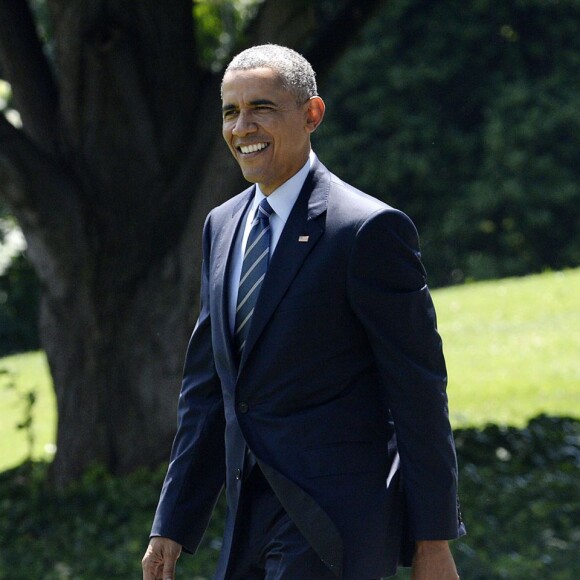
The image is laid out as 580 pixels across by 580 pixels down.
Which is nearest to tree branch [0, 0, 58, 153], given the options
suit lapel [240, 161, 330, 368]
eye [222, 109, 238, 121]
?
eye [222, 109, 238, 121]

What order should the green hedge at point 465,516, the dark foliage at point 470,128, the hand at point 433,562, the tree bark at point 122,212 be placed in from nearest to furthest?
the hand at point 433,562 < the green hedge at point 465,516 < the tree bark at point 122,212 < the dark foliage at point 470,128

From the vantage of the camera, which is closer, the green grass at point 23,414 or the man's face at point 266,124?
the man's face at point 266,124

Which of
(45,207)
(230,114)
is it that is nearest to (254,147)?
(230,114)

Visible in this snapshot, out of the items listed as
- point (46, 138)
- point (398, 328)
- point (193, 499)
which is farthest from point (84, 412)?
point (398, 328)

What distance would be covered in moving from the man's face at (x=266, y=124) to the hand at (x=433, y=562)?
1.00 m

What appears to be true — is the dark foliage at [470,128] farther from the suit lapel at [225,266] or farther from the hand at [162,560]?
the hand at [162,560]

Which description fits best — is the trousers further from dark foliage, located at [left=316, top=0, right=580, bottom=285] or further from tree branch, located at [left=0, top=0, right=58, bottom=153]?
dark foliage, located at [left=316, top=0, right=580, bottom=285]

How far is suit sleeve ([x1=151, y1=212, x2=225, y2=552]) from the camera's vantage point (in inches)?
146

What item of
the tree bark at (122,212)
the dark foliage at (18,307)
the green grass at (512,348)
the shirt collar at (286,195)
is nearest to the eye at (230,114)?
the shirt collar at (286,195)

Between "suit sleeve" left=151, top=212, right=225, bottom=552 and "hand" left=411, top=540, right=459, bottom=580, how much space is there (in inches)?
28.5

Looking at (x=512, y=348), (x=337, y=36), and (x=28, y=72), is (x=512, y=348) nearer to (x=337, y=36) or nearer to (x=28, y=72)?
(x=337, y=36)

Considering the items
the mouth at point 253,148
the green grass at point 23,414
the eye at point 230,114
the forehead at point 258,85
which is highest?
the forehead at point 258,85

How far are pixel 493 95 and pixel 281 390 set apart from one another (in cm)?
2593

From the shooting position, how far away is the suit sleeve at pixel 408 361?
3.23m
